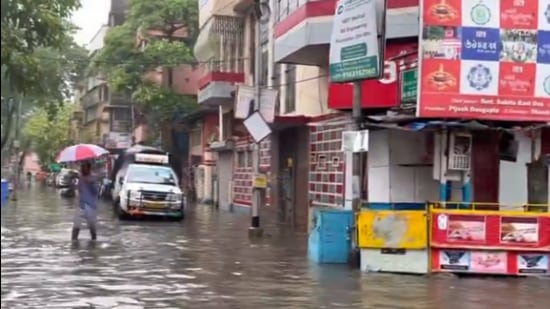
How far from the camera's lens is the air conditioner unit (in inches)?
660

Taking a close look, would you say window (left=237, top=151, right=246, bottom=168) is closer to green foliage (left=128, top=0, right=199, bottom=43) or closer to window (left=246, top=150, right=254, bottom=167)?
window (left=246, top=150, right=254, bottom=167)

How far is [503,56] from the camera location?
15.6 m

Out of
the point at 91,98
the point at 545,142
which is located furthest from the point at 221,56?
the point at 91,98

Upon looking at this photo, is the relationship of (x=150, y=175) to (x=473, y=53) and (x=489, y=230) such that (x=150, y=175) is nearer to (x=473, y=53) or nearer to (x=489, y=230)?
(x=473, y=53)

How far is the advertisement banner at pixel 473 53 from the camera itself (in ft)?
51.0

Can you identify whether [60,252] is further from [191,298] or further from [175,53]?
[175,53]

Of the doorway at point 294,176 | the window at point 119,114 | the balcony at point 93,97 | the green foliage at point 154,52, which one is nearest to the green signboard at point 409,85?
the doorway at point 294,176

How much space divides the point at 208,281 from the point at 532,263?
5.79 m

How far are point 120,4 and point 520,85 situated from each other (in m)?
78.0

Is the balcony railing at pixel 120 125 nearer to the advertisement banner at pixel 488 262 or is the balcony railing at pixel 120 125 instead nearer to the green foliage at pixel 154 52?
the green foliage at pixel 154 52

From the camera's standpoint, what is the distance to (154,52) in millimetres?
47844

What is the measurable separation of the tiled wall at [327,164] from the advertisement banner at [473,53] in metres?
7.20

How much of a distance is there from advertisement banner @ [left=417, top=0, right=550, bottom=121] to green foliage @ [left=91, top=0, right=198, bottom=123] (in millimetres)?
33120

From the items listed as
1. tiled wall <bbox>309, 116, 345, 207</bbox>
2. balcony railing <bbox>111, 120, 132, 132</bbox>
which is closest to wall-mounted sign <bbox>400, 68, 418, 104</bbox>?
tiled wall <bbox>309, 116, 345, 207</bbox>
